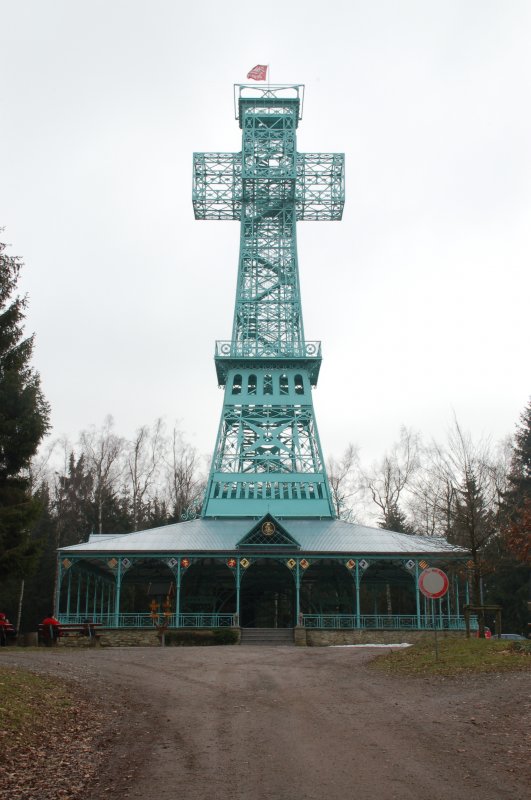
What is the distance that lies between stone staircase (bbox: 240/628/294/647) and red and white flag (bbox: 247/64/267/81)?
36.2 m

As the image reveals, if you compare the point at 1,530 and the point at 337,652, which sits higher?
the point at 1,530

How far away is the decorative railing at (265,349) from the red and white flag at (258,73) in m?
18.1

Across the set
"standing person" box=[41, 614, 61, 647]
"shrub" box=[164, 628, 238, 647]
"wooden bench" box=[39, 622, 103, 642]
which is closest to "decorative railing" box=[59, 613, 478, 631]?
"wooden bench" box=[39, 622, 103, 642]

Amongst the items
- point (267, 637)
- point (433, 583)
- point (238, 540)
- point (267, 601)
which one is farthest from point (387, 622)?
point (433, 583)

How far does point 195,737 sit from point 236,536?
81.9 feet

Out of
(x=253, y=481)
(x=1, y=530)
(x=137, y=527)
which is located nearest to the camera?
(x=1, y=530)

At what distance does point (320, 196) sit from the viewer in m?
51.0

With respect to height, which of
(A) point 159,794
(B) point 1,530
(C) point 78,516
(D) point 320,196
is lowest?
(A) point 159,794

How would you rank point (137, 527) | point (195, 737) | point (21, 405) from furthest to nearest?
point (137, 527) < point (21, 405) < point (195, 737)

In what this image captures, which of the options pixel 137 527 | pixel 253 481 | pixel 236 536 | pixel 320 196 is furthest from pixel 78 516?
pixel 320 196

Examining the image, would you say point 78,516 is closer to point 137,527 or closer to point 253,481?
point 137,527

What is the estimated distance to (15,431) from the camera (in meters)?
24.0

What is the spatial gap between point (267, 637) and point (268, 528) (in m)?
4.31

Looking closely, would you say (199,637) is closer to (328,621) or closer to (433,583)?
Answer: (328,621)
